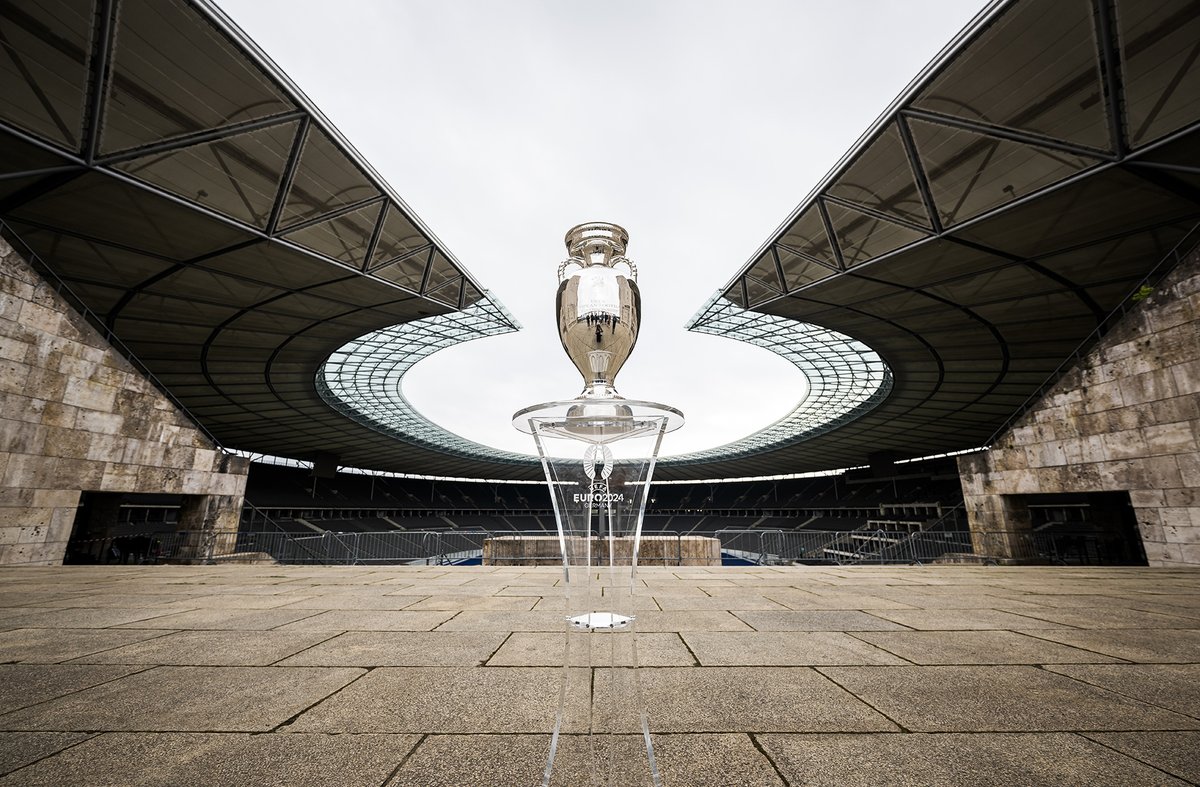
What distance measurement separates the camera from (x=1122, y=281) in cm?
1449

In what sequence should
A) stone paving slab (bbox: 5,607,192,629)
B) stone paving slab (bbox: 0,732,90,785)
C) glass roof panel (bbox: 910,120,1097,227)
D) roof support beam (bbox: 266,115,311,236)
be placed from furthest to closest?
roof support beam (bbox: 266,115,311,236) → glass roof panel (bbox: 910,120,1097,227) → stone paving slab (bbox: 5,607,192,629) → stone paving slab (bbox: 0,732,90,785)

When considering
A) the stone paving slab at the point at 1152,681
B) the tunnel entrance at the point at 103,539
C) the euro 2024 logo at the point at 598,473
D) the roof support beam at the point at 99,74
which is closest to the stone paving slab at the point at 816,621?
the stone paving slab at the point at 1152,681

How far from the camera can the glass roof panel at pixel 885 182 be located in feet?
36.2

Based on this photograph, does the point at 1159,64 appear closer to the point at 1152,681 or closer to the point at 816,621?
the point at 1152,681

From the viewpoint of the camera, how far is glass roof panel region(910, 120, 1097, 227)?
1027 centimetres

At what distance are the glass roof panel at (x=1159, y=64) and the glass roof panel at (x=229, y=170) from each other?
15575 millimetres

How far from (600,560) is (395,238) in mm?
15251

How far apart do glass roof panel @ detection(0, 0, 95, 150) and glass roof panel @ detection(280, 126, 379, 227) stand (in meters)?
3.49

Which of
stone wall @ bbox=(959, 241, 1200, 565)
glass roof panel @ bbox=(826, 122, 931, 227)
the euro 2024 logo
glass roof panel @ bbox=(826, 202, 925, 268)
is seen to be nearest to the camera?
the euro 2024 logo

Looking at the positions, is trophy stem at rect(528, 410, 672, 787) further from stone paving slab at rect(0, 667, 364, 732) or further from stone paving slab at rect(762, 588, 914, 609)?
stone paving slab at rect(762, 588, 914, 609)

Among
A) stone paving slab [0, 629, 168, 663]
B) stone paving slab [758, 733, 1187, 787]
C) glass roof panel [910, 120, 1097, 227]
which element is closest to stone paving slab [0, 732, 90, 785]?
stone paving slab [0, 629, 168, 663]

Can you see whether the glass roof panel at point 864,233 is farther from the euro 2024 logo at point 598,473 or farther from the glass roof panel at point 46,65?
the glass roof panel at point 46,65

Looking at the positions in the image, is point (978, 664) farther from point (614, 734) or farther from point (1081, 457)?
point (1081, 457)

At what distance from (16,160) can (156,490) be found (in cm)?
747
